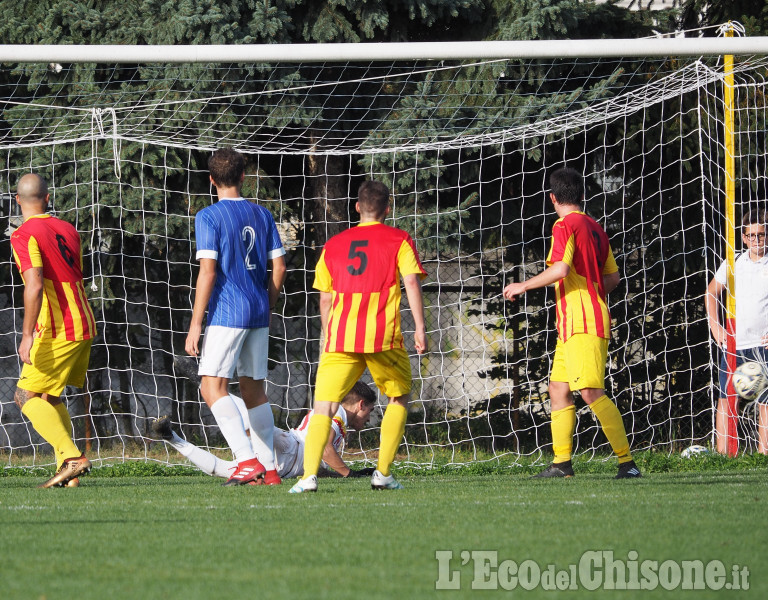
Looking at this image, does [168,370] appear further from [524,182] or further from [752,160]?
[752,160]

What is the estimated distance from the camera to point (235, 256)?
19.7 ft

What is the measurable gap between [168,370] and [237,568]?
8.18m

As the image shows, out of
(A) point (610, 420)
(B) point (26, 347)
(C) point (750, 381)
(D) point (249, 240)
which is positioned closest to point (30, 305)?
(B) point (26, 347)

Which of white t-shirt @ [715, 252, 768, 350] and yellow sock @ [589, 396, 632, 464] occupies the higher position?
white t-shirt @ [715, 252, 768, 350]

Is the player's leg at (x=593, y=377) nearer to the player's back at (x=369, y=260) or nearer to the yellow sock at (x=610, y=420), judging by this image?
the yellow sock at (x=610, y=420)

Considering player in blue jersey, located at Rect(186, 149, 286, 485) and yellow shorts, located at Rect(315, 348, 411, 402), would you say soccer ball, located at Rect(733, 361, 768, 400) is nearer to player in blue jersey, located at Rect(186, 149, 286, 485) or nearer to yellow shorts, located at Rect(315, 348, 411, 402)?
yellow shorts, located at Rect(315, 348, 411, 402)

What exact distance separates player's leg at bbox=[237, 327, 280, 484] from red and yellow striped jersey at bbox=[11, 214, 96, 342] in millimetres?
969

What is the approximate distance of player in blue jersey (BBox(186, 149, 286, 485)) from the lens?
592cm

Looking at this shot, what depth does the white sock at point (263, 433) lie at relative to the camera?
242 inches

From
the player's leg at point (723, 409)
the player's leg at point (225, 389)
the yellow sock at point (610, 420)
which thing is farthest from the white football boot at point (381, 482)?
the player's leg at point (723, 409)

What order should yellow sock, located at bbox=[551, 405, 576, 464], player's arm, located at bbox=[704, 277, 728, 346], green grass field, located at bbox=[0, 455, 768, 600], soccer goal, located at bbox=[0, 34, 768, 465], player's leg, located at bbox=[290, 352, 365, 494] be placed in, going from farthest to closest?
soccer goal, located at bbox=[0, 34, 768, 465] < player's arm, located at bbox=[704, 277, 728, 346] < yellow sock, located at bbox=[551, 405, 576, 464] < player's leg, located at bbox=[290, 352, 365, 494] < green grass field, located at bbox=[0, 455, 768, 600]

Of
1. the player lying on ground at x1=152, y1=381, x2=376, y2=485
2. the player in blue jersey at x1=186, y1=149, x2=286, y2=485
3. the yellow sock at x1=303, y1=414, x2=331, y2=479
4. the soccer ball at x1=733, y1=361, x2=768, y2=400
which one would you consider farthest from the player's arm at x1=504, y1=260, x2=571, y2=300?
the soccer ball at x1=733, y1=361, x2=768, y2=400

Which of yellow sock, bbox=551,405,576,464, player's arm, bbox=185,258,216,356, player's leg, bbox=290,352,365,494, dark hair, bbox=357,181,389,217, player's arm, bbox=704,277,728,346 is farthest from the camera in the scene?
player's arm, bbox=704,277,728,346

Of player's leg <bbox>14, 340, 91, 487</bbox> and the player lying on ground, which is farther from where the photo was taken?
the player lying on ground
